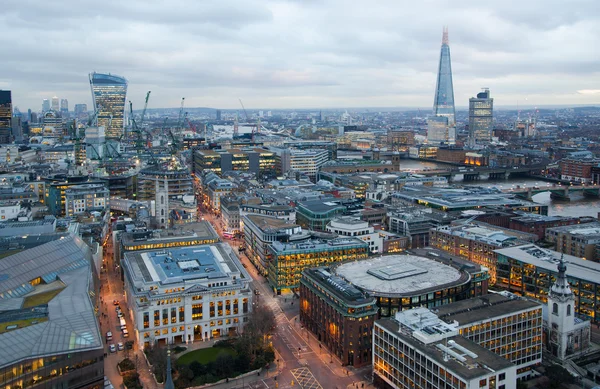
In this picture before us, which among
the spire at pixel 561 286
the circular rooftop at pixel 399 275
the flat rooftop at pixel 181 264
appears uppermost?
the spire at pixel 561 286

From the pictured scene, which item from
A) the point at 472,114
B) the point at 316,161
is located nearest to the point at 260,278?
the point at 316,161

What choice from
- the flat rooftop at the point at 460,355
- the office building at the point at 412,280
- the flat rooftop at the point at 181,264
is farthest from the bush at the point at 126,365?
the flat rooftop at the point at 460,355

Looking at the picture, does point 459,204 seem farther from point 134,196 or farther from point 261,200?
point 134,196

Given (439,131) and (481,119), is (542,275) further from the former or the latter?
(481,119)

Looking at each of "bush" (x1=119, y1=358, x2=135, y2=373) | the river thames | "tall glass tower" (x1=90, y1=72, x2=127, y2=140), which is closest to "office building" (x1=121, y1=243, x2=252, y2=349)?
"bush" (x1=119, y1=358, x2=135, y2=373)

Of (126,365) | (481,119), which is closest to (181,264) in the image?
(126,365)

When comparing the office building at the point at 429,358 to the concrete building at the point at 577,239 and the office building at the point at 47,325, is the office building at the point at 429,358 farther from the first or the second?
the concrete building at the point at 577,239
